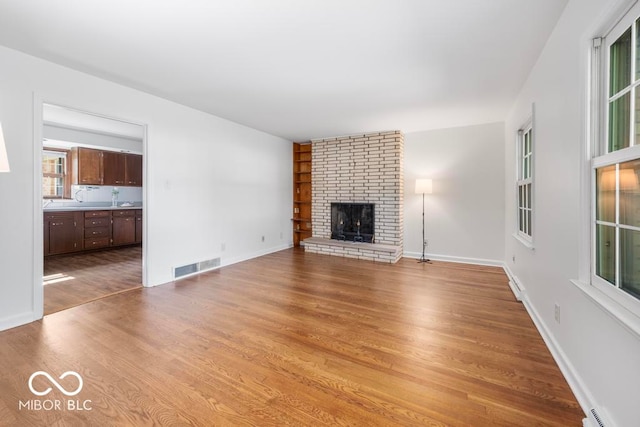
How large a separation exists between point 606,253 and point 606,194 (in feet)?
1.06

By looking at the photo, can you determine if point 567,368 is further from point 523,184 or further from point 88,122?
point 88,122

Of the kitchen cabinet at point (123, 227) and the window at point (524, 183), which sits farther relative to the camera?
the kitchen cabinet at point (123, 227)

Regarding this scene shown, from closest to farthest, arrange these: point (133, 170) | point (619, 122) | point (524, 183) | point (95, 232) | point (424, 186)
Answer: point (619, 122) → point (524, 183) → point (424, 186) → point (95, 232) → point (133, 170)

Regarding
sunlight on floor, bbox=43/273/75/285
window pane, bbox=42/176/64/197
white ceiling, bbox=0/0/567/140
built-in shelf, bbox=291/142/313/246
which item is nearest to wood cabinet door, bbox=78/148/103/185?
window pane, bbox=42/176/64/197

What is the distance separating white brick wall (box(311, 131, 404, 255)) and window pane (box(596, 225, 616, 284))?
370 cm

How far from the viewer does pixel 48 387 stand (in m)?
1.74

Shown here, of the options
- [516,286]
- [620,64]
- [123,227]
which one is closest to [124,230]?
[123,227]

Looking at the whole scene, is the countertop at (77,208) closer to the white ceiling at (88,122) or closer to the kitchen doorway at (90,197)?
the kitchen doorway at (90,197)

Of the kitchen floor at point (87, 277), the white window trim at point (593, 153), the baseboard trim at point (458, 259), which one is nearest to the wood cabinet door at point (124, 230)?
the kitchen floor at point (87, 277)

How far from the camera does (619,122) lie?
1.45 metres

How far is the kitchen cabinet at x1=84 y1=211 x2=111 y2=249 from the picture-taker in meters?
5.78

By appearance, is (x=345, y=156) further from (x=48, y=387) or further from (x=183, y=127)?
(x=48, y=387)

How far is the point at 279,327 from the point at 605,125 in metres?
2.66

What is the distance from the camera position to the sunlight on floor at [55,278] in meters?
3.81
